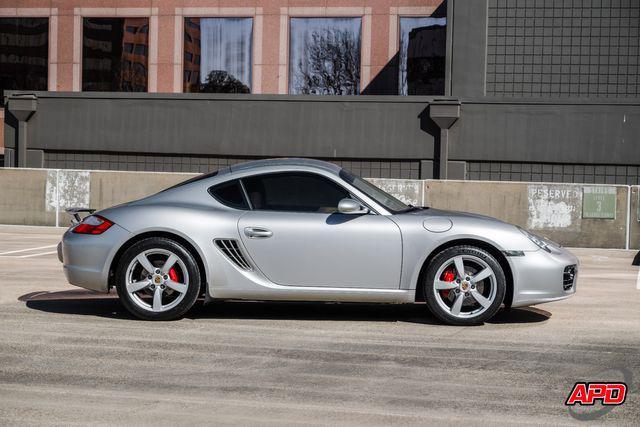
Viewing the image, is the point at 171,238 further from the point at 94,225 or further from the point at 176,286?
the point at 94,225

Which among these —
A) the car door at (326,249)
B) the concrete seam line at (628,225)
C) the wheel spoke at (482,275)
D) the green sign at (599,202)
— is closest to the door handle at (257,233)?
the car door at (326,249)

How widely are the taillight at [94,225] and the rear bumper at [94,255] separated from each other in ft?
0.13

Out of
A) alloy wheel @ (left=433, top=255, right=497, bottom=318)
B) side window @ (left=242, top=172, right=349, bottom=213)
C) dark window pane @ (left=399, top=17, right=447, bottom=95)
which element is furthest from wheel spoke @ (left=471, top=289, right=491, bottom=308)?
dark window pane @ (left=399, top=17, right=447, bottom=95)

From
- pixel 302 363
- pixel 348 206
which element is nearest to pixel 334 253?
pixel 348 206

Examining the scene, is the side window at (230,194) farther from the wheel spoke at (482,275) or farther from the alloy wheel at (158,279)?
the wheel spoke at (482,275)

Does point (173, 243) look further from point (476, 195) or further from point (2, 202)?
point (2, 202)

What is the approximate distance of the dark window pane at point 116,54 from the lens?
3281 centimetres

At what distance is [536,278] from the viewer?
26.2ft

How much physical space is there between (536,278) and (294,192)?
83.4 inches

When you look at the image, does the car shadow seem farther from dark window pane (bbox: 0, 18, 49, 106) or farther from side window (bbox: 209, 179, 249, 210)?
dark window pane (bbox: 0, 18, 49, 106)

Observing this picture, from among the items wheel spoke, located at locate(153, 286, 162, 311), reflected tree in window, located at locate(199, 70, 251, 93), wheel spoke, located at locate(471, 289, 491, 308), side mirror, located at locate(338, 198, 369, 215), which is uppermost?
reflected tree in window, located at locate(199, 70, 251, 93)

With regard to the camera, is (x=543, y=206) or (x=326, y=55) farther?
(x=326, y=55)

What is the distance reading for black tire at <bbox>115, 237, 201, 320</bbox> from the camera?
8.02 metres

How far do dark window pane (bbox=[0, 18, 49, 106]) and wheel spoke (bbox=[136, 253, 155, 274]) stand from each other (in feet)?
89.4
